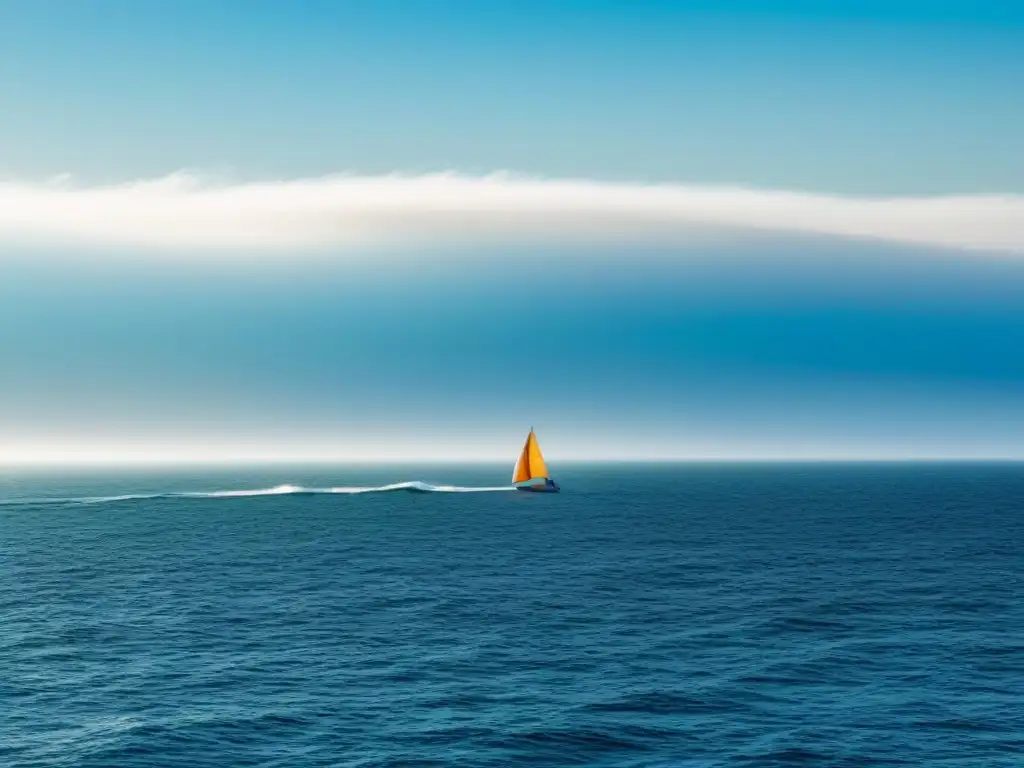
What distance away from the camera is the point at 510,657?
61.7 m

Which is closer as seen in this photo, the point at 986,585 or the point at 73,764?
the point at 73,764

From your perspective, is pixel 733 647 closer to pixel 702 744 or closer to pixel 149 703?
pixel 702 744

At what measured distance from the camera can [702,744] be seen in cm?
4572

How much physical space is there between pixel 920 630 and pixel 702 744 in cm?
3312

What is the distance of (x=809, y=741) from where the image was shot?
4609cm

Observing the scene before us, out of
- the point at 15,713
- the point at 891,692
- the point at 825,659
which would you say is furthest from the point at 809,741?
the point at 15,713

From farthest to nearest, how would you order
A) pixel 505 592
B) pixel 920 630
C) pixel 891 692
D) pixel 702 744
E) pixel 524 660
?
1. pixel 505 592
2. pixel 920 630
3. pixel 524 660
4. pixel 891 692
5. pixel 702 744

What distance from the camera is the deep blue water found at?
45.6 m

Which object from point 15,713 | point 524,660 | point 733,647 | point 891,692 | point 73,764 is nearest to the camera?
point 73,764

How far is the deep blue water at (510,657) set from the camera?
150 ft

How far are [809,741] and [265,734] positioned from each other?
26.3m

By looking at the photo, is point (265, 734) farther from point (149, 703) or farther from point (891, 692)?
point (891, 692)

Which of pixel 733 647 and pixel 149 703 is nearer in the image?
pixel 149 703

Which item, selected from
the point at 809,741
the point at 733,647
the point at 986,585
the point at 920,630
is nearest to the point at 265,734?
the point at 809,741
